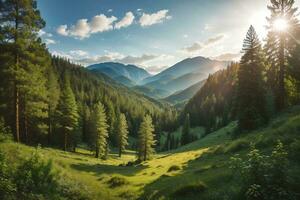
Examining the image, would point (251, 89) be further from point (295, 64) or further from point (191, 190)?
point (191, 190)

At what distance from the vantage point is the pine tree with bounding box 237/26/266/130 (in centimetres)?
3641

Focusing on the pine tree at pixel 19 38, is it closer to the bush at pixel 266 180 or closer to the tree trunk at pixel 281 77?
the bush at pixel 266 180

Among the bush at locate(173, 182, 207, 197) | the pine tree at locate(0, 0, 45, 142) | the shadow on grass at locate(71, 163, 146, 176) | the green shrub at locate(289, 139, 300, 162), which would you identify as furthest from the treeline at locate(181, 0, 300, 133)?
the pine tree at locate(0, 0, 45, 142)

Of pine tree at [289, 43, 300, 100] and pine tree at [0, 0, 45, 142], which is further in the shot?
pine tree at [289, 43, 300, 100]

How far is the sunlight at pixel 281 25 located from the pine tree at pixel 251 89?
3969 millimetres

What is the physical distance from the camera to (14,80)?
78.6 ft

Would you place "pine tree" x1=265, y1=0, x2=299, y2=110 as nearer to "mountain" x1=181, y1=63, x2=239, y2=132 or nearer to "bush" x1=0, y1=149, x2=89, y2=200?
"bush" x1=0, y1=149, x2=89, y2=200

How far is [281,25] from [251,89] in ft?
32.9

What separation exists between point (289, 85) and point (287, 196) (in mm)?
35763

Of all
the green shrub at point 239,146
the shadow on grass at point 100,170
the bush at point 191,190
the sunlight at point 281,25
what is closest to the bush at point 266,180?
the bush at point 191,190

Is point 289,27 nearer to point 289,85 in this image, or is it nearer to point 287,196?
point 289,85

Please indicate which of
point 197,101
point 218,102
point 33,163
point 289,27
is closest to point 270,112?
point 289,27

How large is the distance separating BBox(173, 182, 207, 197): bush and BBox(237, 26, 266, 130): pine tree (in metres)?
24.7

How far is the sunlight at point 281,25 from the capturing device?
34812 millimetres
